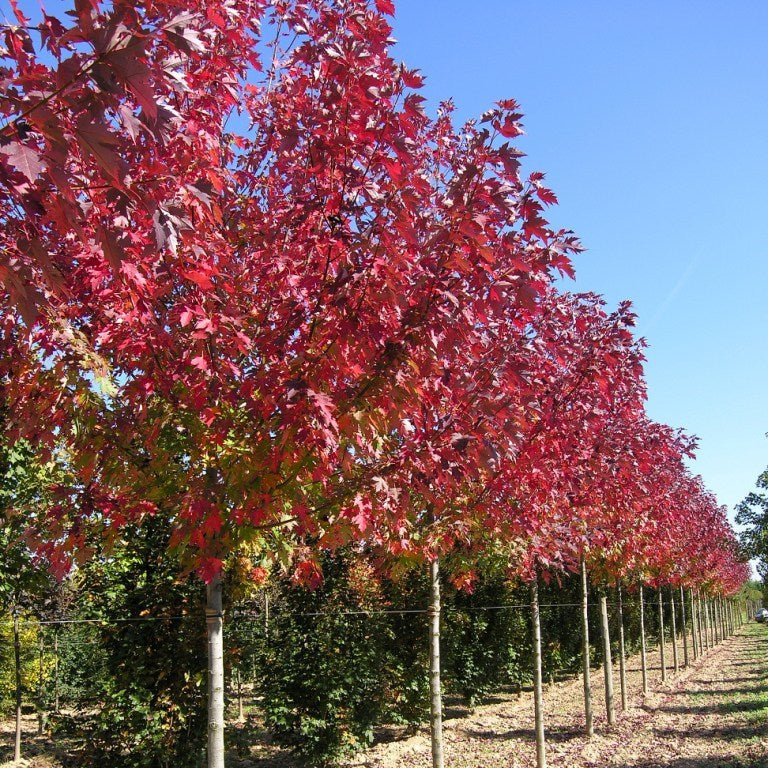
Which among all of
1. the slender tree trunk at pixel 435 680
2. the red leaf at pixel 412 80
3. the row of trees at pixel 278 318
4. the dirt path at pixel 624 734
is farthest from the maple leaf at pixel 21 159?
the dirt path at pixel 624 734

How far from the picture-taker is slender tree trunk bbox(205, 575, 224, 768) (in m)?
3.88

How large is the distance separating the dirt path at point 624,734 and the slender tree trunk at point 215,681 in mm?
7025

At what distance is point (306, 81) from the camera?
12.4ft

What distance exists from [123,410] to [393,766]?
852 cm

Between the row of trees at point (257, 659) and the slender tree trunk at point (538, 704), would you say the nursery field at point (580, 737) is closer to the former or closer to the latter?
the row of trees at point (257, 659)

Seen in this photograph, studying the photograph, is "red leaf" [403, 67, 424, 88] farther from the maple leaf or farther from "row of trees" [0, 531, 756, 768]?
"row of trees" [0, 531, 756, 768]

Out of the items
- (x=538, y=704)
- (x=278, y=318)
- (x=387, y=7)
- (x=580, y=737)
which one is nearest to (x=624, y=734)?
(x=580, y=737)

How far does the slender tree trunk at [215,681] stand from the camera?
388cm

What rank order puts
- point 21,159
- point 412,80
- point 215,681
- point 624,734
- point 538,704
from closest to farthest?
1. point 21,159
2. point 412,80
3. point 215,681
4. point 538,704
5. point 624,734

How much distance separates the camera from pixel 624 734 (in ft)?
40.0

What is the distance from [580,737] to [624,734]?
0.98m

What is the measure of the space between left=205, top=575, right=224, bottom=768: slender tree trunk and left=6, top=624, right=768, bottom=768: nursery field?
4.30m

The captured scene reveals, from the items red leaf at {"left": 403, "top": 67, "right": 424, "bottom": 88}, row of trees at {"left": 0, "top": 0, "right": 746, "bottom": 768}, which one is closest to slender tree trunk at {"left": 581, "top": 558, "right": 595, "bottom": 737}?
row of trees at {"left": 0, "top": 0, "right": 746, "bottom": 768}

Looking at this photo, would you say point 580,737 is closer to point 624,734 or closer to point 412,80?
point 624,734
